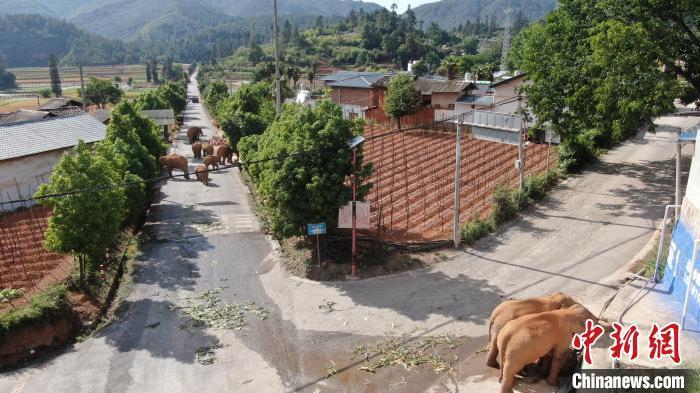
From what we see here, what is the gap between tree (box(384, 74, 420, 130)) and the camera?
36781mm

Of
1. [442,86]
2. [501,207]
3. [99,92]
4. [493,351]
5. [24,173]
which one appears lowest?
[493,351]

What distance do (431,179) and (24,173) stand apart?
1999 centimetres

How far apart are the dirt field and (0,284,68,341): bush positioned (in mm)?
1695

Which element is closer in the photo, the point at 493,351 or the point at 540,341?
the point at 540,341

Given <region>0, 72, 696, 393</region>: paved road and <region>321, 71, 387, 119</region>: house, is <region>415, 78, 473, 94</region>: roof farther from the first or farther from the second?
<region>0, 72, 696, 393</region>: paved road

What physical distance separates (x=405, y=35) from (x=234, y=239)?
142457 millimetres

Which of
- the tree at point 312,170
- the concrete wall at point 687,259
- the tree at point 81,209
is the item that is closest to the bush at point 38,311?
the tree at point 81,209

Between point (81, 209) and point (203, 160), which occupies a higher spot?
point (81, 209)

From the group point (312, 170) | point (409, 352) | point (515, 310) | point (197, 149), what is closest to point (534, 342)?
point (515, 310)

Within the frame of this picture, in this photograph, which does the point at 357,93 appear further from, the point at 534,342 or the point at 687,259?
the point at 534,342

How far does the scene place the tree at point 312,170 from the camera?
14977mm

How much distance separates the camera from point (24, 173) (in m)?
24.6

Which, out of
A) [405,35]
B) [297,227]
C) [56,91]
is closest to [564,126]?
[297,227]

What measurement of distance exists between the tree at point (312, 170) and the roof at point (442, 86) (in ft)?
81.4
